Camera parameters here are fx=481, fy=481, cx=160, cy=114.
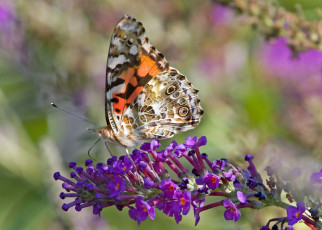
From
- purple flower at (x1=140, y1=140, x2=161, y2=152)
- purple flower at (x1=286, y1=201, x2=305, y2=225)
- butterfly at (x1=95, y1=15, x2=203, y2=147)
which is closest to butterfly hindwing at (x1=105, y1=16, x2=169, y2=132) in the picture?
butterfly at (x1=95, y1=15, x2=203, y2=147)

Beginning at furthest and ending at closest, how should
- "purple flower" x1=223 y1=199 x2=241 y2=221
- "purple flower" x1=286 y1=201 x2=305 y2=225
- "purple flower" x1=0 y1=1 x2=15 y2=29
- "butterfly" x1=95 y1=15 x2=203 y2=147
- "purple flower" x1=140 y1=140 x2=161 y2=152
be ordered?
1. "purple flower" x1=0 y1=1 x2=15 y2=29
2. "butterfly" x1=95 y1=15 x2=203 y2=147
3. "purple flower" x1=140 y1=140 x2=161 y2=152
4. "purple flower" x1=223 y1=199 x2=241 y2=221
5. "purple flower" x1=286 y1=201 x2=305 y2=225

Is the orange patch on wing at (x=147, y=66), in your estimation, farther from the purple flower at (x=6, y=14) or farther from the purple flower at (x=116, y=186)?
the purple flower at (x=6, y=14)

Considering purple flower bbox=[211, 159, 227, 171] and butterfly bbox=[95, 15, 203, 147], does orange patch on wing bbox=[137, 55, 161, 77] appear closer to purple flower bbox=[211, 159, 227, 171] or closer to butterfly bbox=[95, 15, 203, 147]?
butterfly bbox=[95, 15, 203, 147]

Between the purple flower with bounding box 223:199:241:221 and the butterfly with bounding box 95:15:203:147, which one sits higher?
the butterfly with bounding box 95:15:203:147

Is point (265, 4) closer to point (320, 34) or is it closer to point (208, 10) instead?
point (320, 34)

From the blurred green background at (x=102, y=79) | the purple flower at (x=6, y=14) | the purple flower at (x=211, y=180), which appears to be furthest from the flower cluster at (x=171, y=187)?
the purple flower at (x=6, y=14)

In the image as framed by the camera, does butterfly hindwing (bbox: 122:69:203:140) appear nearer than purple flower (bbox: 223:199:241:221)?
No

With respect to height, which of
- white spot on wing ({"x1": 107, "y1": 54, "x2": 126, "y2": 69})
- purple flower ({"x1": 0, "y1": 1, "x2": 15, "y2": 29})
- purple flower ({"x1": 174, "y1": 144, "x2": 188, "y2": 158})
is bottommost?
purple flower ({"x1": 174, "y1": 144, "x2": 188, "y2": 158})
